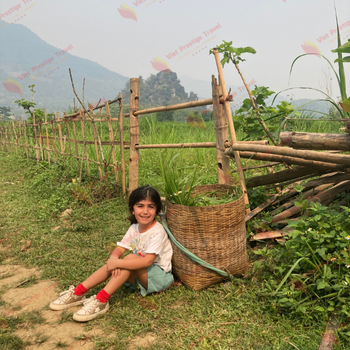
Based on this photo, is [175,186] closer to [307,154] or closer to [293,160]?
[307,154]

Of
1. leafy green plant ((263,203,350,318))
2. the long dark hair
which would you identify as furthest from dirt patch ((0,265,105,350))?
leafy green plant ((263,203,350,318))

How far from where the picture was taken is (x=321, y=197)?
268cm

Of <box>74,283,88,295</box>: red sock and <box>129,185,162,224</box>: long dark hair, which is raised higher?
<box>129,185,162,224</box>: long dark hair

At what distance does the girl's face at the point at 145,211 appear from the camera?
2.30 m

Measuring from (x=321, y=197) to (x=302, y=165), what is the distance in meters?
0.33

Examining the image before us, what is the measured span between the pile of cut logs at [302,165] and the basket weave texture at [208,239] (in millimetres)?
478

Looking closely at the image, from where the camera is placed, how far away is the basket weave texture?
2188 millimetres

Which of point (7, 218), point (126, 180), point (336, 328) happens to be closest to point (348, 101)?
point (336, 328)

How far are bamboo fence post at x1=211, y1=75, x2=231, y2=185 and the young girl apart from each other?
749 millimetres

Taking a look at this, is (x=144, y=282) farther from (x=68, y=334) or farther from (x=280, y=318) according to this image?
(x=280, y=318)

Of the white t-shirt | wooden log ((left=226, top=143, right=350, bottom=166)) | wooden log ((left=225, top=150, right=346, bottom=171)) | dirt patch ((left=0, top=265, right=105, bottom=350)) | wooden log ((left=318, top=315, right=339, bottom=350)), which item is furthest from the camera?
wooden log ((left=225, top=150, right=346, bottom=171))

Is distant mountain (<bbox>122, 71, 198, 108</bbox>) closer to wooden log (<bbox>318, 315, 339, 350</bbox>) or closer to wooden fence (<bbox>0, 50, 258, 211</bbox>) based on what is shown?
wooden fence (<bbox>0, 50, 258, 211</bbox>)

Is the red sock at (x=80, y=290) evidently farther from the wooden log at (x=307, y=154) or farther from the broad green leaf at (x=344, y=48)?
the broad green leaf at (x=344, y=48)

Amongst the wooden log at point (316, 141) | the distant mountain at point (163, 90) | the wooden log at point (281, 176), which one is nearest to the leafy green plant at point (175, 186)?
the wooden log at point (316, 141)
